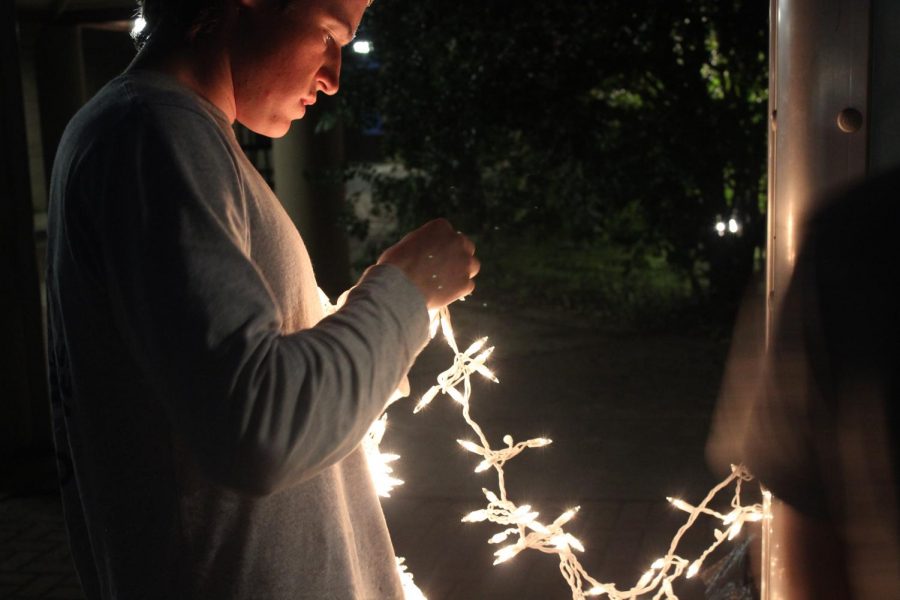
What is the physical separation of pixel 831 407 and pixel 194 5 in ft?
3.36

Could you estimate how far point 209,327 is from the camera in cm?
116

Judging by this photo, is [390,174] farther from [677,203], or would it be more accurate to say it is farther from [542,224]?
[677,203]

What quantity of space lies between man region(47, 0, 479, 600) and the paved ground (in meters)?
3.10

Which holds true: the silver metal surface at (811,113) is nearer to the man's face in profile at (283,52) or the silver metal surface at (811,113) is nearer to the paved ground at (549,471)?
the man's face in profile at (283,52)

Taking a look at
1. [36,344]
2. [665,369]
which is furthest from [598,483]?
[36,344]

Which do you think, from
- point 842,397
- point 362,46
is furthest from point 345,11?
point 362,46

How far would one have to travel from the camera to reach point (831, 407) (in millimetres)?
1407

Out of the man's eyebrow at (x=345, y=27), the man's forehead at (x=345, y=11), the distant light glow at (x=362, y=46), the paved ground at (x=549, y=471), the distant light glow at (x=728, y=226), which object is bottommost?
the paved ground at (x=549, y=471)

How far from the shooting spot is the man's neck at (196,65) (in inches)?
54.9

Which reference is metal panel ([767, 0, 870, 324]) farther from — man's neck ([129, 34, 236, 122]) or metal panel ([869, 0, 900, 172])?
man's neck ([129, 34, 236, 122])

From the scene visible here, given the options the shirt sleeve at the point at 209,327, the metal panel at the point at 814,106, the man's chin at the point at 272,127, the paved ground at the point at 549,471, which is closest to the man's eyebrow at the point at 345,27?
the man's chin at the point at 272,127

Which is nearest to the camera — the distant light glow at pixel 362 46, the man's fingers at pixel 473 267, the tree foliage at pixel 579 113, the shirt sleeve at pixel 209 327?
the shirt sleeve at pixel 209 327

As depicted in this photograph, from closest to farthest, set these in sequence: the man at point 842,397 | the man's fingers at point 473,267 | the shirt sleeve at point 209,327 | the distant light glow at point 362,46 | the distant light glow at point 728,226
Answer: the shirt sleeve at point 209,327
the man at point 842,397
the man's fingers at point 473,267
the distant light glow at point 362,46
the distant light glow at point 728,226

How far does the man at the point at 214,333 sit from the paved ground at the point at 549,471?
10.2ft
